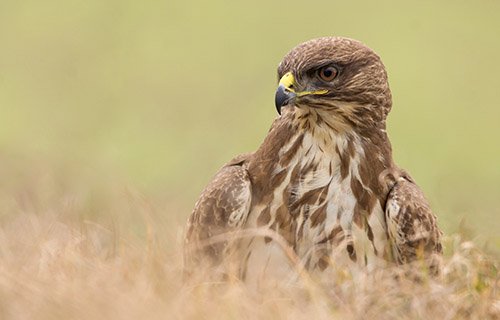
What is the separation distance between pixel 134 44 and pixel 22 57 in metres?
1.92

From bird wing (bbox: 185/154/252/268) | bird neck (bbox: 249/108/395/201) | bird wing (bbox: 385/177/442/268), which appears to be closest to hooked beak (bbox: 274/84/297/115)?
bird neck (bbox: 249/108/395/201)

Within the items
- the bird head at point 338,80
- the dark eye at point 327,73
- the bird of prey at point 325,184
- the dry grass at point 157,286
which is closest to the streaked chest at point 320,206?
the bird of prey at point 325,184

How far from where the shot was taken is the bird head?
779cm

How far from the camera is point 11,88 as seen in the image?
17.2 metres

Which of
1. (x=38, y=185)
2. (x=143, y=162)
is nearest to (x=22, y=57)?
(x=143, y=162)

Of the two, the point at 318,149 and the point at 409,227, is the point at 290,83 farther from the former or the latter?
the point at 409,227

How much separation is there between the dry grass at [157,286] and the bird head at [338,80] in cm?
80

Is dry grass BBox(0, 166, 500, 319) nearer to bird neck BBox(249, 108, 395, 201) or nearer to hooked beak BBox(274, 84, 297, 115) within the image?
bird neck BBox(249, 108, 395, 201)

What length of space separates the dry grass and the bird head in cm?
80

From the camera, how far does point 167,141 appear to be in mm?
15492

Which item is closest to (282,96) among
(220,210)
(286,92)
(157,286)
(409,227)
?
(286,92)

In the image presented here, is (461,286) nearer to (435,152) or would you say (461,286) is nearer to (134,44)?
(435,152)

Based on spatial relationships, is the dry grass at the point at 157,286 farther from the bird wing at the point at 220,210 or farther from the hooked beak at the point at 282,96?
the hooked beak at the point at 282,96

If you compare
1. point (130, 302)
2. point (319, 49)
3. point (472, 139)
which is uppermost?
point (319, 49)
